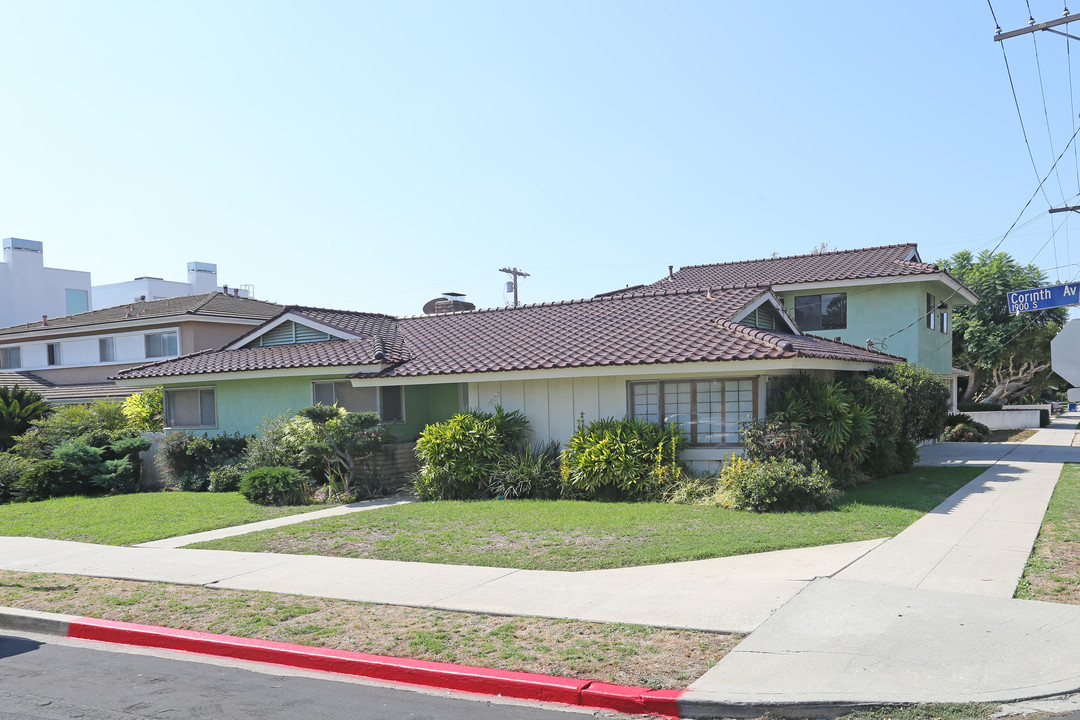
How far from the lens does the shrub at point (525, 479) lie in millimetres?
16281

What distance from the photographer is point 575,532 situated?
40.0ft

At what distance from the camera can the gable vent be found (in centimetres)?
2256

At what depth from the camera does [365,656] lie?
6965mm

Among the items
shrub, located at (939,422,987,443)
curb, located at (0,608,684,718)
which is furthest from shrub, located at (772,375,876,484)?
shrub, located at (939,422,987,443)

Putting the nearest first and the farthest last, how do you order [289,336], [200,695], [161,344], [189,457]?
[200,695], [189,457], [289,336], [161,344]

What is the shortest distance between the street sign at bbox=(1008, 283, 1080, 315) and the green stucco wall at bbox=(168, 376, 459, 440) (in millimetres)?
12439

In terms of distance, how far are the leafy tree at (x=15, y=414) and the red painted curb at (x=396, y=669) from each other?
19.5 m

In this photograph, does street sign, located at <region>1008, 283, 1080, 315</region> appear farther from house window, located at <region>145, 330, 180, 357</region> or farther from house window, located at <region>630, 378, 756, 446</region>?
house window, located at <region>145, 330, 180, 357</region>

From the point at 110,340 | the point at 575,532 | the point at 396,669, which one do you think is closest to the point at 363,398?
the point at 575,532

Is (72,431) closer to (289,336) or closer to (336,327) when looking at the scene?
(289,336)

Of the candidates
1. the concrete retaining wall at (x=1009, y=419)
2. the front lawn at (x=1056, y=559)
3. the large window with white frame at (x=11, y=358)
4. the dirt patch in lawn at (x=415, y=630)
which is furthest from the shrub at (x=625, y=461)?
the large window with white frame at (x=11, y=358)

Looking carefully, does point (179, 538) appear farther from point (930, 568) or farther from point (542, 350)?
point (930, 568)

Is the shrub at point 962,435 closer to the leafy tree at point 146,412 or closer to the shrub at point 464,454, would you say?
the shrub at point 464,454

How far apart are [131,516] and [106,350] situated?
1822cm
